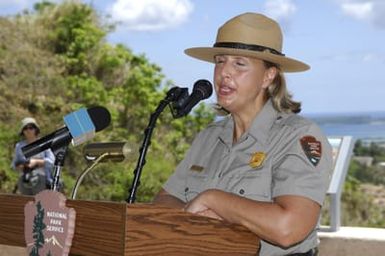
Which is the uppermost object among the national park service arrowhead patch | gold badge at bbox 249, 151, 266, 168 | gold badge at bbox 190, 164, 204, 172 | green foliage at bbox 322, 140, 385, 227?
the national park service arrowhead patch

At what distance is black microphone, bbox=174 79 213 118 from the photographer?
8.42 feet

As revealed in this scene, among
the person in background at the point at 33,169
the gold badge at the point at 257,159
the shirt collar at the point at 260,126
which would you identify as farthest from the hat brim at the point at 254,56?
the person in background at the point at 33,169

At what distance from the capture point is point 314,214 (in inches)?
99.3

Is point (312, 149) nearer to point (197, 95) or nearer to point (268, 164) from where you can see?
point (268, 164)

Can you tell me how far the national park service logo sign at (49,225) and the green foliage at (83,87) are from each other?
8.84 metres

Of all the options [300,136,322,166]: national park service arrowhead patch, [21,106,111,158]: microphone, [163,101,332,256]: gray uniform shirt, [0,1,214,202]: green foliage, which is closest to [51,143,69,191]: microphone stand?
[21,106,111,158]: microphone

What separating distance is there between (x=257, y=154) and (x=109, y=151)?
46cm

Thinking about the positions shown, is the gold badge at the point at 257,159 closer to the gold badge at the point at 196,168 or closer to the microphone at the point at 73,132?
the gold badge at the point at 196,168

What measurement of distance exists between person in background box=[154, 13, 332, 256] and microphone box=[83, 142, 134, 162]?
22cm

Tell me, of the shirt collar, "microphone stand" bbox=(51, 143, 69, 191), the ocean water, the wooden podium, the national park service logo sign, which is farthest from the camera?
the ocean water

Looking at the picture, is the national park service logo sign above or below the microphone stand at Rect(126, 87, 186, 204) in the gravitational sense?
below

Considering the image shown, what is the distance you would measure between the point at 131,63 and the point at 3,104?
6.74 feet

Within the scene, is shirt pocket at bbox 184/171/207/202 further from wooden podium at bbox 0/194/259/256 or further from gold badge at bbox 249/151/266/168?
wooden podium at bbox 0/194/259/256

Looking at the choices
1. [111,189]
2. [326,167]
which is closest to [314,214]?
[326,167]
